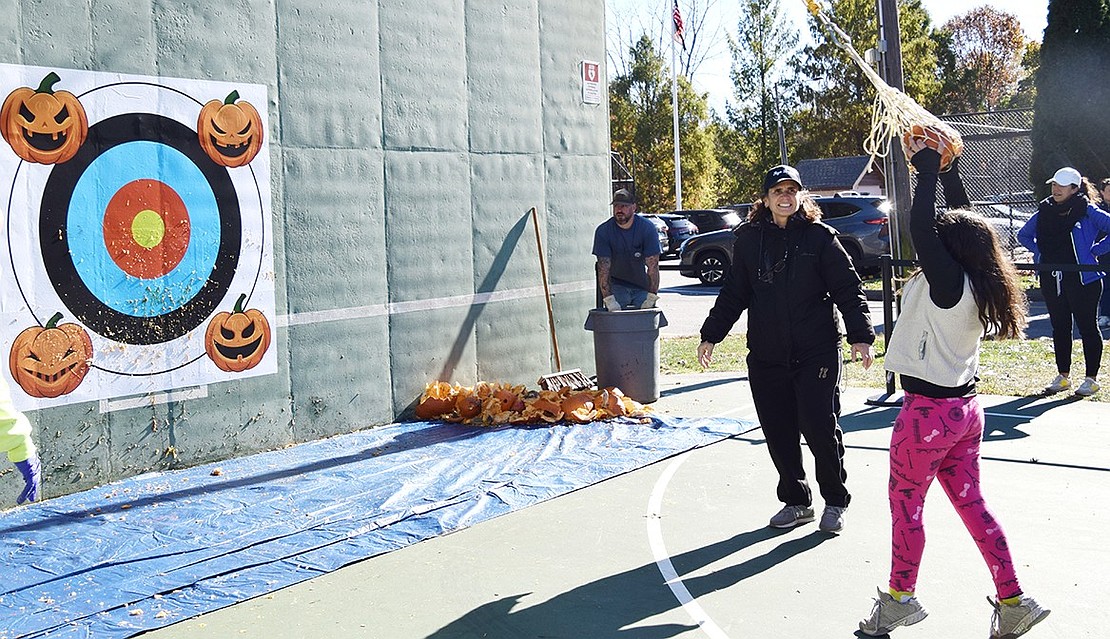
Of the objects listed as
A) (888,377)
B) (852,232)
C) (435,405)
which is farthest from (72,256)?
(852,232)

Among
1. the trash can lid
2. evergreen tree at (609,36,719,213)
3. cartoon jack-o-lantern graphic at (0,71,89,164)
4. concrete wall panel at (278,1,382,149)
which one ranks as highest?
evergreen tree at (609,36,719,213)

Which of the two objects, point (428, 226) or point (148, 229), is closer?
point (148, 229)

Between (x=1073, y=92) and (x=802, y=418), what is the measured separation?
17.3 m

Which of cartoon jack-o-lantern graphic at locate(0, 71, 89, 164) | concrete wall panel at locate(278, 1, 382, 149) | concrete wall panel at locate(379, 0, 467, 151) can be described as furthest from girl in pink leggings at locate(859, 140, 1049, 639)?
concrete wall panel at locate(379, 0, 467, 151)

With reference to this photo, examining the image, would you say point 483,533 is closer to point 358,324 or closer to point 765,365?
point 765,365

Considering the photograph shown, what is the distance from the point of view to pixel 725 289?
6508mm

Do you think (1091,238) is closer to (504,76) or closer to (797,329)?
(797,329)

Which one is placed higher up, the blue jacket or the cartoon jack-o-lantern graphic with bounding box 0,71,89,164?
the cartoon jack-o-lantern graphic with bounding box 0,71,89,164

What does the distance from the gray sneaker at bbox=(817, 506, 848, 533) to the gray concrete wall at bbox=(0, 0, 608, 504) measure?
182 inches

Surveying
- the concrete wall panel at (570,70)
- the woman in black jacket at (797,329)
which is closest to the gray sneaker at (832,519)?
the woman in black jacket at (797,329)

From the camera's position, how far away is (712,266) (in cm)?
2511

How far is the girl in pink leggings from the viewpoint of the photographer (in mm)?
4398

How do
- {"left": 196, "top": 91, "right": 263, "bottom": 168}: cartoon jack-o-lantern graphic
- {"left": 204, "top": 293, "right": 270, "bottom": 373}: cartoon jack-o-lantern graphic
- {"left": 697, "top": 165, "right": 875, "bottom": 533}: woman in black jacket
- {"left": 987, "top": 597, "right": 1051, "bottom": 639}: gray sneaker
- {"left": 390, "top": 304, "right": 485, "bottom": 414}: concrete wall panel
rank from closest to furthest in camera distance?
{"left": 987, "top": 597, "right": 1051, "bottom": 639}: gray sneaker → {"left": 697, "top": 165, "right": 875, "bottom": 533}: woman in black jacket → {"left": 196, "top": 91, "right": 263, "bottom": 168}: cartoon jack-o-lantern graphic → {"left": 204, "top": 293, "right": 270, "bottom": 373}: cartoon jack-o-lantern graphic → {"left": 390, "top": 304, "right": 485, "bottom": 414}: concrete wall panel

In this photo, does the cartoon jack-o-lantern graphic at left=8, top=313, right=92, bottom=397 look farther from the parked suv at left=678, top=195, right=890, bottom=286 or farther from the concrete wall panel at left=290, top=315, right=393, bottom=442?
the parked suv at left=678, top=195, right=890, bottom=286
